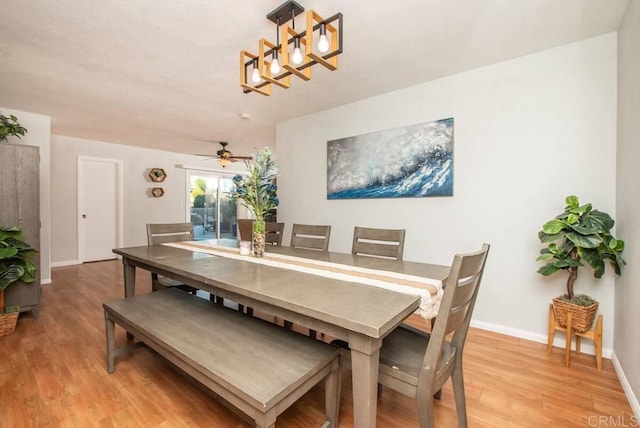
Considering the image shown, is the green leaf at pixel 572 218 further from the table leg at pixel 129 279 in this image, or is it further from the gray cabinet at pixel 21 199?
the gray cabinet at pixel 21 199

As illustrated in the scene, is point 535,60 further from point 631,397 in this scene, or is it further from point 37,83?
point 37,83

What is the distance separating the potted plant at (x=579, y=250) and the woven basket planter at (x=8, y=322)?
4290 millimetres

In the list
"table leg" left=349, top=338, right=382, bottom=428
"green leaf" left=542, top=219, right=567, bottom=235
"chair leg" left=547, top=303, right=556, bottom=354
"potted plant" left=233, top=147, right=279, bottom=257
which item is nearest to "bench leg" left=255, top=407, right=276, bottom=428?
"table leg" left=349, top=338, right=382, bottom=428

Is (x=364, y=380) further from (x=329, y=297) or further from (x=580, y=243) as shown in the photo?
(x=580, y=243)

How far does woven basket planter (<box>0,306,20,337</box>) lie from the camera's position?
238cm

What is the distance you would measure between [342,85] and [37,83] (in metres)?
3.04

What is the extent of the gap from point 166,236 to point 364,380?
245 centimetres

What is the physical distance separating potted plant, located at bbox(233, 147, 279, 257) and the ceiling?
0.94 meters

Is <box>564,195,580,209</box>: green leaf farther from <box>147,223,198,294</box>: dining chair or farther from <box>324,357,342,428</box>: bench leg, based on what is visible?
<box>147,223,198,294</box>: dining chair

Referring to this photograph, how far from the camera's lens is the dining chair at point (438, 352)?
1.05 meters

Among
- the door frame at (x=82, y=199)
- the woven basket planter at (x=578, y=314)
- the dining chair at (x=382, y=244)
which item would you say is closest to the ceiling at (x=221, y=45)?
the dining chair at (x=382, y=244)

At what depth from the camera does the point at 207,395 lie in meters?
1.66

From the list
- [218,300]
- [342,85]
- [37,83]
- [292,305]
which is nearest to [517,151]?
[342,85]

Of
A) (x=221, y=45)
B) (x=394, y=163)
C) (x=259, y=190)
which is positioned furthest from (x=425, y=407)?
(x=221, y=45)
